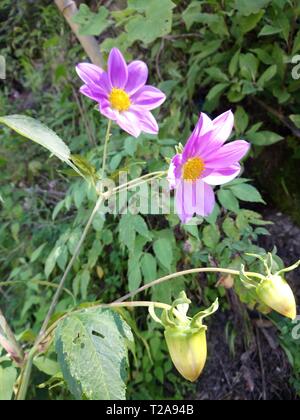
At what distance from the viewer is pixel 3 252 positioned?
1550 mm

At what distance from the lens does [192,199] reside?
64 cm

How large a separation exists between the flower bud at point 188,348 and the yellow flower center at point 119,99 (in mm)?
404

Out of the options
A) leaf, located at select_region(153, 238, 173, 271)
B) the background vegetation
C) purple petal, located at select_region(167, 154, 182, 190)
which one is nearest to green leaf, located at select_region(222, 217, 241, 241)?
the background vegetation

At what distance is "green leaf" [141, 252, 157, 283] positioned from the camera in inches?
34.0

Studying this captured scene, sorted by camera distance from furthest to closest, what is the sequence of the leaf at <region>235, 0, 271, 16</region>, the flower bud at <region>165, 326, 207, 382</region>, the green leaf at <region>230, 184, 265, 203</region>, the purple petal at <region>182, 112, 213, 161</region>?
1. the leaf at <region>235, 0, 271, 16</region>
2. the green leaf at <region>230, 184, 265, 203</region>
3. the purple petal at <region>182, 112, 213, 161</region>
4. the flower bud at <region>165, 326, 207, 382</region>

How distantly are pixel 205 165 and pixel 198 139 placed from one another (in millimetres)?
48

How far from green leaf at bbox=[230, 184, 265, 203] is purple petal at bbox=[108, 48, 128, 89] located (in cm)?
29

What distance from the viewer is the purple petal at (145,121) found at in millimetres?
733

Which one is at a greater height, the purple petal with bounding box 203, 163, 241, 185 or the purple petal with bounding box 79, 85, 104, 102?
the purple petal with bounding box 79, 85, 104, 102

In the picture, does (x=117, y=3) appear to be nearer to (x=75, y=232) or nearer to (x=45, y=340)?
(x=75, y=232)

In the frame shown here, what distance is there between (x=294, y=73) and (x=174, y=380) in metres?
0.78

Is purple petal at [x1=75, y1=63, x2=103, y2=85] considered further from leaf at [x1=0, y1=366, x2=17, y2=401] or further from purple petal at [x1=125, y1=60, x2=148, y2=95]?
leaf at [x1=0, y1=366, x2=17, y2=401]

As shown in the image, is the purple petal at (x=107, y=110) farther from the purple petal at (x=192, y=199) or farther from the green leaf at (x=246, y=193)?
the green leaf at (x=246, y=193)

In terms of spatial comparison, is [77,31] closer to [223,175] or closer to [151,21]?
[151,21]
